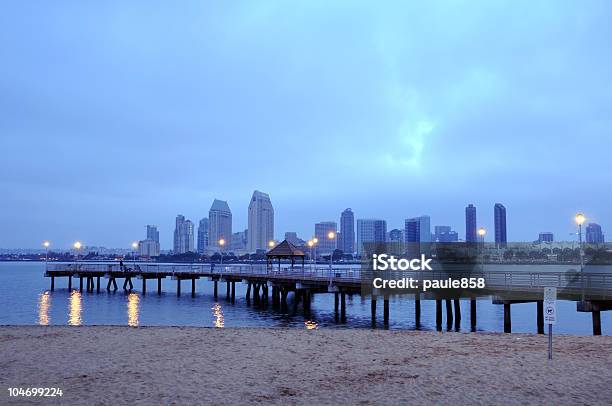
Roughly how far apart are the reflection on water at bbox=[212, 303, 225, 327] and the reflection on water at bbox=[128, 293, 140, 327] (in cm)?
585

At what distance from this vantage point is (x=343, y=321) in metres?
39.2

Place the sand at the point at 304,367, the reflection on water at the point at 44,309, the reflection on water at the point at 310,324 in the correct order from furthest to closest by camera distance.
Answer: the reflection on water at the point at 44,309
the reflection on water at the point at 310,324
the sand at the point at 304,367

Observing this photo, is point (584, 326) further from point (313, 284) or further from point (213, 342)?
point (213, 342)

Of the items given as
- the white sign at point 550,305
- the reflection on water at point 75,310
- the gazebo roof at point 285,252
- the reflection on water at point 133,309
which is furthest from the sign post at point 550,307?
the gazebo roof at point 285,252

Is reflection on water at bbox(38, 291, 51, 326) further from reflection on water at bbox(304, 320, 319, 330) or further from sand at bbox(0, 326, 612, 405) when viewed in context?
sand at bbox(0, 326, 612, 405)

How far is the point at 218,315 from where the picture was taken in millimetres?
44375

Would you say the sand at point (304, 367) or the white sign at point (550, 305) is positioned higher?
the white sign at point (550, 305)

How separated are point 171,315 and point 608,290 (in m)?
32.9

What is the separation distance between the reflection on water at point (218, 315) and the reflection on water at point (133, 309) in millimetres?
5853

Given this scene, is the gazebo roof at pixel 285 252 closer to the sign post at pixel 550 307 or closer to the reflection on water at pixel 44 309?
the reflection on water at pixel 44 309

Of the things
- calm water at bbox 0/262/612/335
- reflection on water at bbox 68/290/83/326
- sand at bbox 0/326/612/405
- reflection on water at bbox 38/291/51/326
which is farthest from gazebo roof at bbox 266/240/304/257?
sand at bbox 0/326/612/405

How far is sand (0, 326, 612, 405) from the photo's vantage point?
35.8ft

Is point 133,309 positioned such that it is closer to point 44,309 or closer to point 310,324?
point 44,309

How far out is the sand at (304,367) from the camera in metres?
10.9
